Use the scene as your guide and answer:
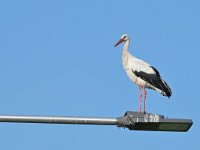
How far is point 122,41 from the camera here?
70.4ft

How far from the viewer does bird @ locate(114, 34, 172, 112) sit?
18.5 meters

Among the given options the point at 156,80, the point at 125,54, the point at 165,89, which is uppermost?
the point at 125,54

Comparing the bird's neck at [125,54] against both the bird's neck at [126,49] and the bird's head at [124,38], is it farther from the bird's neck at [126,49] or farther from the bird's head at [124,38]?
the bird's head at [124,38]

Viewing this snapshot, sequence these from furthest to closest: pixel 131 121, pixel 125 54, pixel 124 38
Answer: pixel 124 38
pixel 125 54
pixel 131 121

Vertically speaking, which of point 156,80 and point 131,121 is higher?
point 156,80

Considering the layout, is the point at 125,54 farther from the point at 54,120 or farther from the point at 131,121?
the point at 54,120

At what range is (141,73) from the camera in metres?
19.8

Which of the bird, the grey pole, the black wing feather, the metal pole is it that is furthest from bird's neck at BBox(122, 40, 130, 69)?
the metal pole

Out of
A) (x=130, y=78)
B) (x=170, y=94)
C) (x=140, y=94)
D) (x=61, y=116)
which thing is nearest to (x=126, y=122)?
(x=61, y=116)

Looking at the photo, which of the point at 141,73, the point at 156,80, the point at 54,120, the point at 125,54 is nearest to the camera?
the point at 54,120

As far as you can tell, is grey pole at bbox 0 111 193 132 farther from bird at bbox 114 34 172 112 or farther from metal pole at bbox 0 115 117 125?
bird at bbox 114 34 172 112

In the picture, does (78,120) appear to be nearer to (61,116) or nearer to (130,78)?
(61,116)

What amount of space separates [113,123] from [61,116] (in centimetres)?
84

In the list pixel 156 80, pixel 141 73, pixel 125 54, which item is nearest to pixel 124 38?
pixel 125 54
